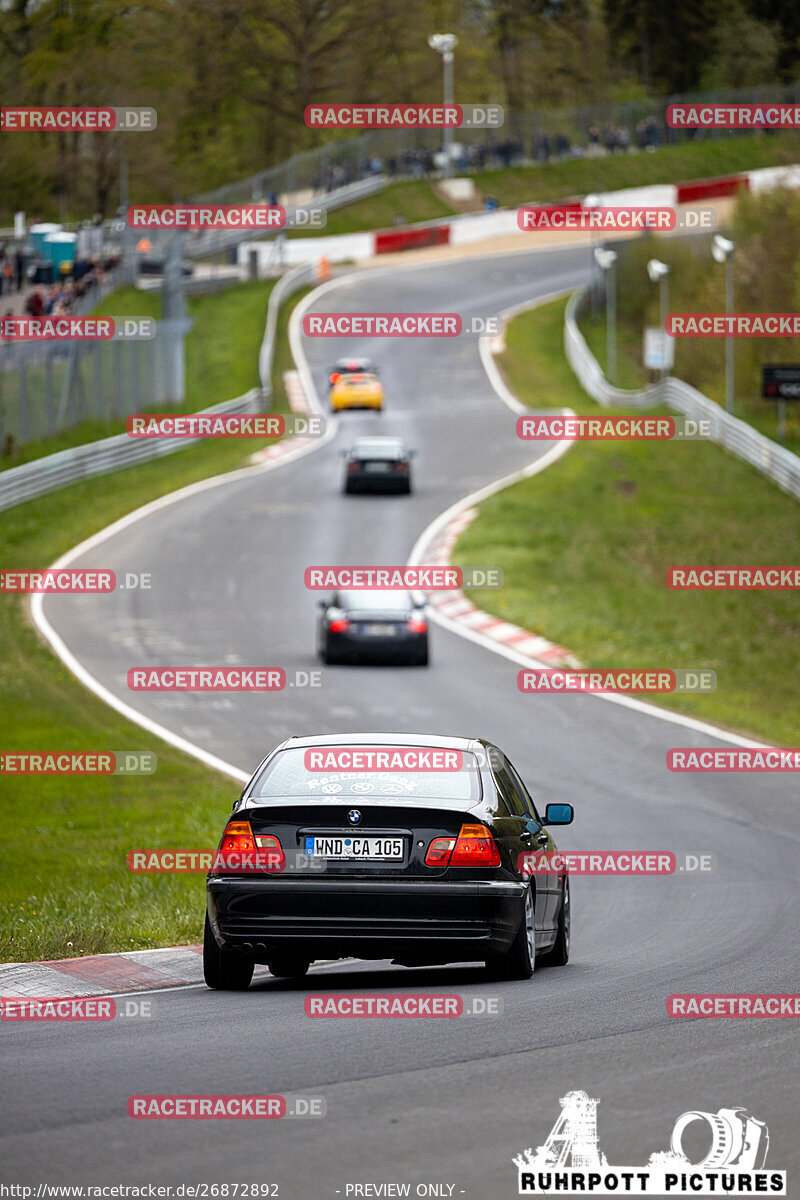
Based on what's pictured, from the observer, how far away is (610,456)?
4706 cm

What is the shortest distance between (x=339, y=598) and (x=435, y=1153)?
21767 mm

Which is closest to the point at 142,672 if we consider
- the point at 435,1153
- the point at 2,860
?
the point at 2,860

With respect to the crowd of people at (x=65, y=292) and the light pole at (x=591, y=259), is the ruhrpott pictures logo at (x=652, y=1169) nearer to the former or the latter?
the crowd of people at (x=65, y=292)

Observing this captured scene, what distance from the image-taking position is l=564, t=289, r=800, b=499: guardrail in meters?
44.0

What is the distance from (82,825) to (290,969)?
687 centimetres

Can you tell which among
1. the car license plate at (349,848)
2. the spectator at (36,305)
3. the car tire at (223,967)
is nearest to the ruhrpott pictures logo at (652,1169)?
the car license plate at (349,848)

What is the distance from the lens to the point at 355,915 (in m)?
8.88

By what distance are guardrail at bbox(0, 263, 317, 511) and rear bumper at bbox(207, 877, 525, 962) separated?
103 feet

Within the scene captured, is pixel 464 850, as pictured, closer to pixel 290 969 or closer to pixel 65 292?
pixel 290 969

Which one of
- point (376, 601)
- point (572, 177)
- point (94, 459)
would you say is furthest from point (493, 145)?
point (376, 601)

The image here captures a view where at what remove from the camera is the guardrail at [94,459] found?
40094 mm

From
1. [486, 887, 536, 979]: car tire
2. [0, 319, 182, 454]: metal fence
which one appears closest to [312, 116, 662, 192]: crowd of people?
[0, 319, 182, 454]: metal fence

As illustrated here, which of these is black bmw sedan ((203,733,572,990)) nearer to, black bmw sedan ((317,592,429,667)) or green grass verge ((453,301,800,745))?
green grass verge ((453,301,800,745))

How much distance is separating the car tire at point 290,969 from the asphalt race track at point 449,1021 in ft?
0.26
